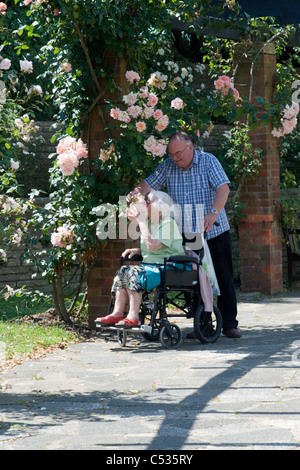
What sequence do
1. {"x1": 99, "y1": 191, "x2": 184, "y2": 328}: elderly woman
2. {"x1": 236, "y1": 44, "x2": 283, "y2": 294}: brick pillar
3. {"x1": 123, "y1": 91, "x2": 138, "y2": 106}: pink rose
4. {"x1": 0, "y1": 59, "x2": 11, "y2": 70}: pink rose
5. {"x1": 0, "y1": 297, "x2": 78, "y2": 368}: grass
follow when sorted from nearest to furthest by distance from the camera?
1. {"x1": 0, "y1": 59, "x2": 11, "y2": 70}: pink rose
2. {"x1": 0, "y1": 297, "x2": 78, "y2": 368}: grass
3. {"x1": 99, "y1": 191, "x2": 184, "y2": 328}: elderly woman
4. {"x1": 123, "y1": 91, "x2": 138, "y2": 106}: pink rose
5. {"x1": 236, "y1": 44, "x2": 283, "y2": 294}: brick pillar

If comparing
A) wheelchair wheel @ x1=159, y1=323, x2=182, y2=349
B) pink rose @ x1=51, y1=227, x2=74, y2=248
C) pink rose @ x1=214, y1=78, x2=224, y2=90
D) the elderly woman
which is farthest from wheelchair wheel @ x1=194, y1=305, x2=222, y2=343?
pink rose @ x1=214, y1=78, x2=224, y2=90

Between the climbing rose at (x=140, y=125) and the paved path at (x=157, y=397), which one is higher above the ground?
the climbing rose at (x=140, y=125)

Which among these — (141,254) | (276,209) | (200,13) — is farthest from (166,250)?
(276,209)

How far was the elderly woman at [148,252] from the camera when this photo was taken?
669 centimetres

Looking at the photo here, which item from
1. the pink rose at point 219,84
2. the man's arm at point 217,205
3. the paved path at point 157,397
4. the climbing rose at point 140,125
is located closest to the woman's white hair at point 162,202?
the man's arm at point 217,205

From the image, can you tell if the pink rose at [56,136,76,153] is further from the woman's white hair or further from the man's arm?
the man's arm

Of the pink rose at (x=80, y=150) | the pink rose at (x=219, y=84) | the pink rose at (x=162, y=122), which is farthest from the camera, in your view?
the pink rose at (x=219, y=84)

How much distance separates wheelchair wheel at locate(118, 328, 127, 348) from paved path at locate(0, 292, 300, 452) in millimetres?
55

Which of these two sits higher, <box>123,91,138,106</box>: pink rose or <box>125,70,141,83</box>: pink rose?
<box>125,70,141,83</box>: pink rose

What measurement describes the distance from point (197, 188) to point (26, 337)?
191 centimetres

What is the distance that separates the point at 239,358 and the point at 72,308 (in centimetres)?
236

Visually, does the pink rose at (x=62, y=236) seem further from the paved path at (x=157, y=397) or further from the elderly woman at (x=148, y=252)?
the paved path at (x=157, y=397)

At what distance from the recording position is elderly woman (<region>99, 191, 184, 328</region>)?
6.69 metres

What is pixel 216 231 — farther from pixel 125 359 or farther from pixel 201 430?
pixel 201 430
